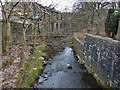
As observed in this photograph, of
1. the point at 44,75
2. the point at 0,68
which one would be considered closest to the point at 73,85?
the point at 44,75

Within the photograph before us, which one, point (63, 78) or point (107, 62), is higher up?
point (107, 62)

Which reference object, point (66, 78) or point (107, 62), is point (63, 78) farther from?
point (107, 62)

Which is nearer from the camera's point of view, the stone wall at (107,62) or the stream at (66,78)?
the stone wall at (107,62)

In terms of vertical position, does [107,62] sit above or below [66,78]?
above

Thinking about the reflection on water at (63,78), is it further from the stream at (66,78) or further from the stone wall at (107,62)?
the stone wall at (107,62)

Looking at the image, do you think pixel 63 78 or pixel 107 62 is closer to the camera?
pixel 107 62

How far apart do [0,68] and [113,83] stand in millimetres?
5913

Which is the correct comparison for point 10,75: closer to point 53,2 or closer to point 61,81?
point 61,81

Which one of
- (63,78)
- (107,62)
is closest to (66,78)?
(63,78)

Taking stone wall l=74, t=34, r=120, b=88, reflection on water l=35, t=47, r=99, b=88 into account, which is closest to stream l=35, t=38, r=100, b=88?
reflection on water l=35, t=47, r=99, b=88

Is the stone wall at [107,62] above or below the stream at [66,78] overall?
above

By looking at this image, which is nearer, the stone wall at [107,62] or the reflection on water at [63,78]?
the stone wall at [107,62]

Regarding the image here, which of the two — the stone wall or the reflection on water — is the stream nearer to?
the reflection on water

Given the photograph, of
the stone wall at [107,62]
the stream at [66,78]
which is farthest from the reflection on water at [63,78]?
the stone wall at [107,62]
